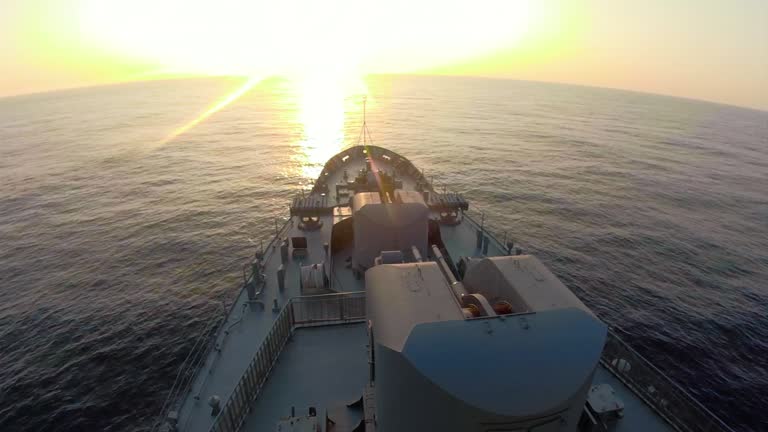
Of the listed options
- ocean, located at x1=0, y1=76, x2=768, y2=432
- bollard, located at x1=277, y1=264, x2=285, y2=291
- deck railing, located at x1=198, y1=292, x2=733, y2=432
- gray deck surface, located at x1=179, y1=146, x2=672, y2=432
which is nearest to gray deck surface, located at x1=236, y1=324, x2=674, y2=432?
gray deck surface, located at x1=179, y1=146, x2=672, y2=432

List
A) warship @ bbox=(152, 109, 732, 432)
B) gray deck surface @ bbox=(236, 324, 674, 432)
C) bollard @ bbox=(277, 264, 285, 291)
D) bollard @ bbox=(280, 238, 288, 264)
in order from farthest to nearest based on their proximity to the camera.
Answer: bollard @ bbox=(280, 238, 288, 264)
bollard @ bbox=(277, 264, 285, 291)
gray deck surface @ bbox=(236, 324, 674, 432)
warship @ bbox=(152, 109, 732, 432)

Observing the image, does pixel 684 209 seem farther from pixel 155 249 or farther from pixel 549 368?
pixel 155 249

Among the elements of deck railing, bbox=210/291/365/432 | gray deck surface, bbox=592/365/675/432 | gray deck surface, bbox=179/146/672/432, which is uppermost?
deck railing, bbox=210/291/365/432

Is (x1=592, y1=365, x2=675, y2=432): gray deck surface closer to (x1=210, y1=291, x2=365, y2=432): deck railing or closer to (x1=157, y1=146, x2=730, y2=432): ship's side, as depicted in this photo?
(x1=157, y1=146, x2=730, y2=432): ship's side

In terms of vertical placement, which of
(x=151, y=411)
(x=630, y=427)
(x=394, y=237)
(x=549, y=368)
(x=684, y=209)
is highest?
(x=549, y=368)

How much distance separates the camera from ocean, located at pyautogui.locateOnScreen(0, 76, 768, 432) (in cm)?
2773

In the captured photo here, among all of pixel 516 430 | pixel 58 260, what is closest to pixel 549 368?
pixel 516 430

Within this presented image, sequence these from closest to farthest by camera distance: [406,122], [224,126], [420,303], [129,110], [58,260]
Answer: [420,303], [58,260], [224,126], [406,122], [129,110]

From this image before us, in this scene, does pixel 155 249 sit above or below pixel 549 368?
below

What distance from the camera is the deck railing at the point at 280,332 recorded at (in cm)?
1271

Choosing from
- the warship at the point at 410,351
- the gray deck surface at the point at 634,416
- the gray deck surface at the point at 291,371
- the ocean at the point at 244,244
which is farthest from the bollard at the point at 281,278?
the gray deck surface at the point at 634,416

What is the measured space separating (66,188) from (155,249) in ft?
117

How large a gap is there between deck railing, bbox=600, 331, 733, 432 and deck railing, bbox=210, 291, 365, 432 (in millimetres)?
11174

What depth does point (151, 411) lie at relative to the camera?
2456 centimetres
